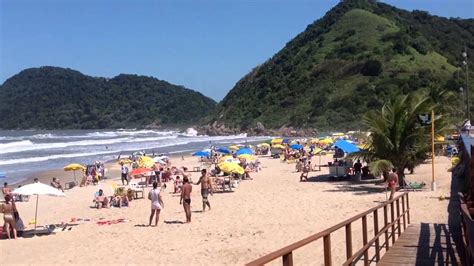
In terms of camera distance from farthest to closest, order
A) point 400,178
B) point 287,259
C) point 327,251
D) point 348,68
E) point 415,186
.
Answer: point 348,68 → point 400,178 → point 415,186 → point 327,251 → point 287,259

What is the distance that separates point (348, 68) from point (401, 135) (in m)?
80.1

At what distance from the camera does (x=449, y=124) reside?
63.6ft

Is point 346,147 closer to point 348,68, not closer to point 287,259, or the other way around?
point 287,259

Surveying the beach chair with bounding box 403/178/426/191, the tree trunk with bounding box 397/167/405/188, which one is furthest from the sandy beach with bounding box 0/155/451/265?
the tree trunk with bounding box 397/167/405/188

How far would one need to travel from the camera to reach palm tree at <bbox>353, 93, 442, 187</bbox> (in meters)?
18.2


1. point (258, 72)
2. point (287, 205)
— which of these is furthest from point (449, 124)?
point (258, 72)

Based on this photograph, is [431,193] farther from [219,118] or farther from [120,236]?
[219,118]

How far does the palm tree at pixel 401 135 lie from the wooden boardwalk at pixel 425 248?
29.3 feet

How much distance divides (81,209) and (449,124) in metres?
13.4

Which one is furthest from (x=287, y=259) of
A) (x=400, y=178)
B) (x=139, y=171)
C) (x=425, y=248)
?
(x=139, y=171)

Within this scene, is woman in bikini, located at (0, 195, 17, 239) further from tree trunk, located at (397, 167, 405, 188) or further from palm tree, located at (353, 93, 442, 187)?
tree trunk, located at (397, 167, 405, 188)

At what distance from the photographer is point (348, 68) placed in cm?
9625

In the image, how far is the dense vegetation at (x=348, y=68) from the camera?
84.7m

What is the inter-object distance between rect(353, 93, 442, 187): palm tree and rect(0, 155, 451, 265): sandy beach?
4.02ft
